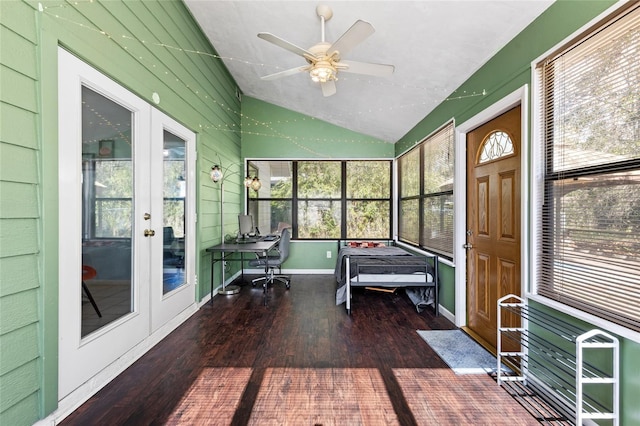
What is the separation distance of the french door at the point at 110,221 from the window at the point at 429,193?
306cm

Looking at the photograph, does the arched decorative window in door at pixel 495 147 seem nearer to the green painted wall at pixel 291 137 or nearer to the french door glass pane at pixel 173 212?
the green painted wall at pixel 291 137

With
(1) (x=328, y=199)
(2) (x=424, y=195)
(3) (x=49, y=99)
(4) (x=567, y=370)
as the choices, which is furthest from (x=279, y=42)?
(1) (x=328, y=199)

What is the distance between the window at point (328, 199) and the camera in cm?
577

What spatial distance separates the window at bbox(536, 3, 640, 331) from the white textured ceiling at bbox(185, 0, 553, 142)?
58 centimetres

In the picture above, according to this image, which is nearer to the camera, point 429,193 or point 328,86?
point 328,86

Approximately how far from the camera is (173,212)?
3.15m

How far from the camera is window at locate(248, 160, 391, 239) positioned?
18.9 feet

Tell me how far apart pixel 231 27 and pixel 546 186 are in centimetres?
356

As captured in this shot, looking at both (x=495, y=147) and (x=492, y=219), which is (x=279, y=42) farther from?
(x=492, y=219)

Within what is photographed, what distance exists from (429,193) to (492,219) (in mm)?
1424

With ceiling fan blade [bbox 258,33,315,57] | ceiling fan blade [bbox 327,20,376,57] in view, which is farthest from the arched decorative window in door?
ceiling fan blade [bbox 258,33,315,57]

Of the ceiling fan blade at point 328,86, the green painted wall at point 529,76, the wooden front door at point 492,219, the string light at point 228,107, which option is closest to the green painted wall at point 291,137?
the string light at point 228,107

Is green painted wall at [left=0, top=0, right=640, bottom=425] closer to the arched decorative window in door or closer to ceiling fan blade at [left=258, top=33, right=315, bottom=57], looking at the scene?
the arched decorative window in door

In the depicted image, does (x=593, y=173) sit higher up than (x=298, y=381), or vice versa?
(x=593, y=173)
